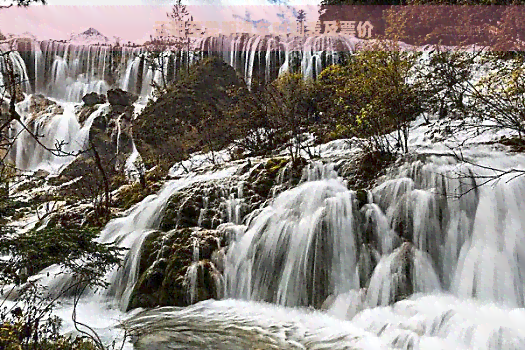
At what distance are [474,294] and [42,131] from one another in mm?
30385

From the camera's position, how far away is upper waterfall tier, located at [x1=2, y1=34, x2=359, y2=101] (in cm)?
2841

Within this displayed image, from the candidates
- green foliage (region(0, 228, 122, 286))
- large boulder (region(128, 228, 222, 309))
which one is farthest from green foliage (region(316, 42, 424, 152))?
green foliage (region(0, 228, 122, 286))

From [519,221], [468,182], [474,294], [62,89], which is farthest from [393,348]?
[62,89]

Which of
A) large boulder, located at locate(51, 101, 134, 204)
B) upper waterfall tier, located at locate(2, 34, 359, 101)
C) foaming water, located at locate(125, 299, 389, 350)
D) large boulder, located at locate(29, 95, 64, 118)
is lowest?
foaming water, located at locate(125, 299, 389, 350)

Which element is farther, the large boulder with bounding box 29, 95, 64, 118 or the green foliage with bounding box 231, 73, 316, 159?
the large boulder with bounding box 29, 95, 64, 118

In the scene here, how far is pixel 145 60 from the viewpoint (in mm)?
35000

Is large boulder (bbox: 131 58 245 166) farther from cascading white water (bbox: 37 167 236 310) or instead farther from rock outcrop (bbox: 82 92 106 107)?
cascading white water (bbox: 37 167 236 310)

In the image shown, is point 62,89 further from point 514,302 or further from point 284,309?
point 514,302

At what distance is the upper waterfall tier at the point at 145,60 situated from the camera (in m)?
28.4

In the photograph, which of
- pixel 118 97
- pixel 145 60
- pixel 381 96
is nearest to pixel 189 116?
pixel 118 97

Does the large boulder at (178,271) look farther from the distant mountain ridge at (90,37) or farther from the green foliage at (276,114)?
the distant mountain ridge at (90,37)

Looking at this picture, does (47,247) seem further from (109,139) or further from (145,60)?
(145,60)

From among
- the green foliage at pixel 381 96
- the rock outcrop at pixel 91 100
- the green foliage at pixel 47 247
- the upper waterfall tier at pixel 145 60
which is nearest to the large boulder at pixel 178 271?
the green foliage at pixel 47 247

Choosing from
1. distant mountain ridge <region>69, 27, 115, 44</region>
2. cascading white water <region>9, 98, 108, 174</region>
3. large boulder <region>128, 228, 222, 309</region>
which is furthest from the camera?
distant mountain ridge <region>69, 27, 115, 44</region>
